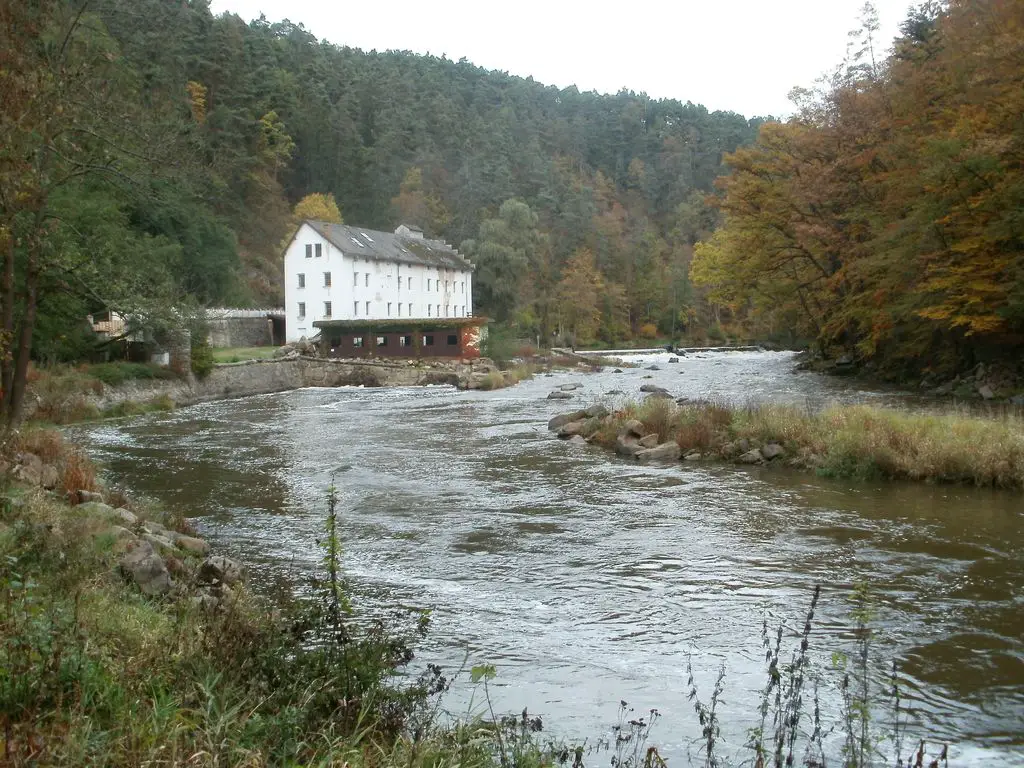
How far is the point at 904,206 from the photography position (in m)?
32.5

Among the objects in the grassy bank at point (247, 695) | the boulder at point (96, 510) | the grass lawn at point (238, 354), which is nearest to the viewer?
the grassy bank at point (247, 695)

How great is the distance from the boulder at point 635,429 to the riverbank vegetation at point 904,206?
534 inches

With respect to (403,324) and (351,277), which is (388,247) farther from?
(403,324)

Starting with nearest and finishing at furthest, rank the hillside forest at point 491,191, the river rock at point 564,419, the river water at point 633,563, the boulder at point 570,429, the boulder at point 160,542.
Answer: the river water at point 633,563 < the boulder at point 160,542 < the hillside forest at point 491,191 < the boulder at point 570,429 < the river rock at point 564,419

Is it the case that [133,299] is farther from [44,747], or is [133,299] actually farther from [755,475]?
[44,747]

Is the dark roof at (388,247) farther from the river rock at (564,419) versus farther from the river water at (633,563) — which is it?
the river water at (633,563)

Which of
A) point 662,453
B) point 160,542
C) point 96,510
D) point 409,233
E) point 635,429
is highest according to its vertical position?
point 409,233

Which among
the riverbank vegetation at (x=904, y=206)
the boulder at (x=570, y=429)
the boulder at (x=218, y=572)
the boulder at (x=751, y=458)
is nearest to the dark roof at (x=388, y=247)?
the riverbank vegetation at (x=904, y=206)

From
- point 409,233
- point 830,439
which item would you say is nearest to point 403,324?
point 409,233

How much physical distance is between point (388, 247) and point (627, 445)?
5038 centimetres

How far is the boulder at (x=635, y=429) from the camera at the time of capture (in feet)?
71.0

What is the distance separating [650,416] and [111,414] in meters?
19.7

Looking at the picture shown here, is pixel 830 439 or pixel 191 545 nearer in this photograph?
pixel 191 545

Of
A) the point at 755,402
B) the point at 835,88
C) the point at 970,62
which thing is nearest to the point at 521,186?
the point at 835,88
